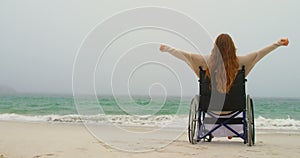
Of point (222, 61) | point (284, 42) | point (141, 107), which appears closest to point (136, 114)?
point (141, 107)

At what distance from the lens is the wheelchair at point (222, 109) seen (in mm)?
4555

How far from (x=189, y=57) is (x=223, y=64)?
16.5 inches

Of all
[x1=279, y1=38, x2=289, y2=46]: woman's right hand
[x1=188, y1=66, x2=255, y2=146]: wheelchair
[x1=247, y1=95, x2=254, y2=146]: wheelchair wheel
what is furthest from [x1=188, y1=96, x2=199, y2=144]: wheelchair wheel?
[x1=279, y1=38, x2=289, y2=46]: woman's right hand

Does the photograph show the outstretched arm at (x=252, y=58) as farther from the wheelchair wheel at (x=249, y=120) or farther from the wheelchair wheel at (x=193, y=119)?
the wheelchair wheel at (x=193, y=119)

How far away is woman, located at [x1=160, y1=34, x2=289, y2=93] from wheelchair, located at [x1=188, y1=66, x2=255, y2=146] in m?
0.09

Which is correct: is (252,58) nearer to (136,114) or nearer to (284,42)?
(284,42)

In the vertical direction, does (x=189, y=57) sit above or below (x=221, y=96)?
above

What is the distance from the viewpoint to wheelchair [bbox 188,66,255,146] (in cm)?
455

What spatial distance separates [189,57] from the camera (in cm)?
455

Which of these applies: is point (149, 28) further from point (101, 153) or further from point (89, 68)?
point (101, 153)

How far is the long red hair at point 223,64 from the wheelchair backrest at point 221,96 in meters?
0.06

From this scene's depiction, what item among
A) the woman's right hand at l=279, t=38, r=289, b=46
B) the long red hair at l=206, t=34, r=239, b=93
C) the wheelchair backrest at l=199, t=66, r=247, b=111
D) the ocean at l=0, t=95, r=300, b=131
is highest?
the woman's right hand at l=279, t=38, r=289, b=46

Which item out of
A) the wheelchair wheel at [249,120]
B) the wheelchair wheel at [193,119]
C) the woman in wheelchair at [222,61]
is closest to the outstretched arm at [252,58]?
the woman in wheelchair at [222,61]

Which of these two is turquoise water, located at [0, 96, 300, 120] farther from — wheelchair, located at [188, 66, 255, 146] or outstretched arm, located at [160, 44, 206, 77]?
outstretched arm, located at [160, 44, 206, 77]
